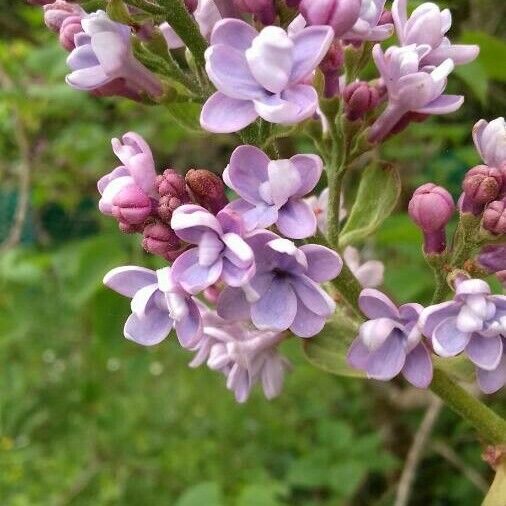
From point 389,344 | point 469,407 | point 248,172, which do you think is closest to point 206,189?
point 248,172

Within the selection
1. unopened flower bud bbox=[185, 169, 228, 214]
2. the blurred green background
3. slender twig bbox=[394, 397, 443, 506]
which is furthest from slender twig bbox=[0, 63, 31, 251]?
unopened flower bud bbox=[185, 169, 228, 214]

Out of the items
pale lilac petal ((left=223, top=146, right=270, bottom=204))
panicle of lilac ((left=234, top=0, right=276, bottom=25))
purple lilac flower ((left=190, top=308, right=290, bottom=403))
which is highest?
panicle of lilac ((left=234, top=0, right=276, bottom=25))

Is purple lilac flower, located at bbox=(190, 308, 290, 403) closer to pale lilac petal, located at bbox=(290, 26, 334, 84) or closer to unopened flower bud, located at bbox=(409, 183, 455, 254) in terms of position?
unopened flower bud, located at bbox=(409, 183, 455, 254)

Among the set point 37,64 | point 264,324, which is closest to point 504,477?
point 264,324

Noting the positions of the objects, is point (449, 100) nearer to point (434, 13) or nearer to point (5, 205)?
point (434, 13)

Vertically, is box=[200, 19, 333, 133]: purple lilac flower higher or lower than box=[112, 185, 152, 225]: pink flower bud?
higher

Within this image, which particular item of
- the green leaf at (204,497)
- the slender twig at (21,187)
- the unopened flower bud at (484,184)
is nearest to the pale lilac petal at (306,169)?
the unopened flower bud at (484,184)

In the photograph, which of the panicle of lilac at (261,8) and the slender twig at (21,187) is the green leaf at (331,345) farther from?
the slender twig at (21,187)
